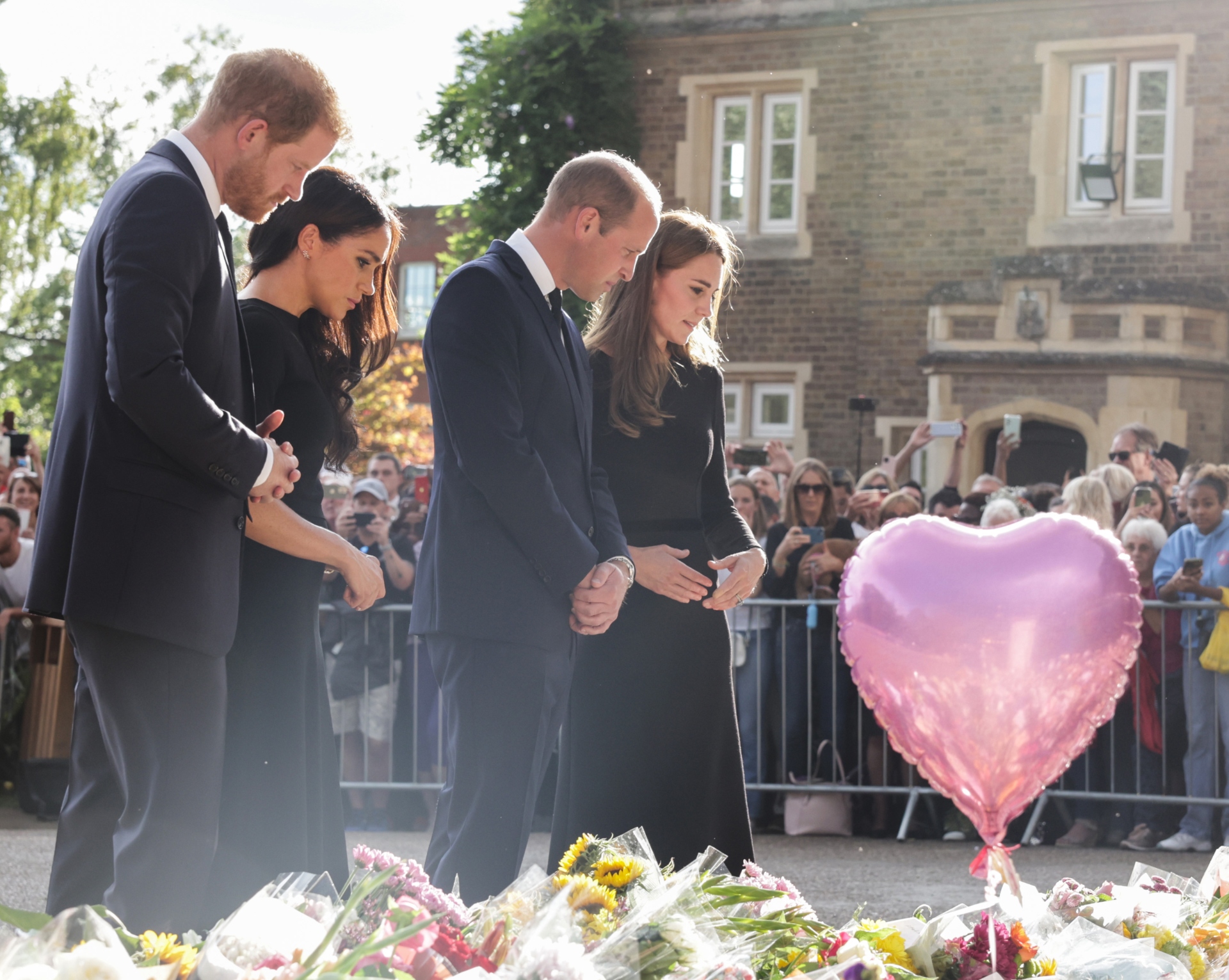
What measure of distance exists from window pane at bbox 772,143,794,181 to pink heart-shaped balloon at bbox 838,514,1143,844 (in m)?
14.7

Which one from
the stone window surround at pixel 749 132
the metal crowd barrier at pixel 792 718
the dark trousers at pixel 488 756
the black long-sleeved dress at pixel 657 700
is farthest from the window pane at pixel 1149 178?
the dark trousers at pixel 488 756

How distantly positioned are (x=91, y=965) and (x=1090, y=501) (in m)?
7.42

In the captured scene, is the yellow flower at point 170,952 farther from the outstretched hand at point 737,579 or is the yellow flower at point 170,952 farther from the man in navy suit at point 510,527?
the outstretched hand at point 737,579

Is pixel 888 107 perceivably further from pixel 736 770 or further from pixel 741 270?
pixel 736 770

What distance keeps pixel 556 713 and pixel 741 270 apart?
52.1ft

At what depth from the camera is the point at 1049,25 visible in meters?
17.2

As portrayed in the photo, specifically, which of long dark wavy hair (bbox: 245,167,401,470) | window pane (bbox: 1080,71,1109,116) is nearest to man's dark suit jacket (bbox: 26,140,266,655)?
long dark wavy hair (bbox: 245,167,401,470)

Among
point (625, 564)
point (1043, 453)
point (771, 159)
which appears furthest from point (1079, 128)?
point (625, 564)

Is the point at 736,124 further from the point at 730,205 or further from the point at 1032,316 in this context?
the point at 1032,316

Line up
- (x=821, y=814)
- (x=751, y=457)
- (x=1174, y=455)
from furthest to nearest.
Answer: (x=751, y=457), (x=1174, y=455), (x=821, y=814)

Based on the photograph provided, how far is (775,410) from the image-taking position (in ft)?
60.2

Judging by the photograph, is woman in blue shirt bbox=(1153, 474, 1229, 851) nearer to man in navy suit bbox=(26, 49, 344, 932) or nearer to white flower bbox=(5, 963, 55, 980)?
man in navy suit bbox=(26, 49, 344, 932)

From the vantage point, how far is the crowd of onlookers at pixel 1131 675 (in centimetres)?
748

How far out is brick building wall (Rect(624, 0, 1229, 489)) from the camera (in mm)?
16469
